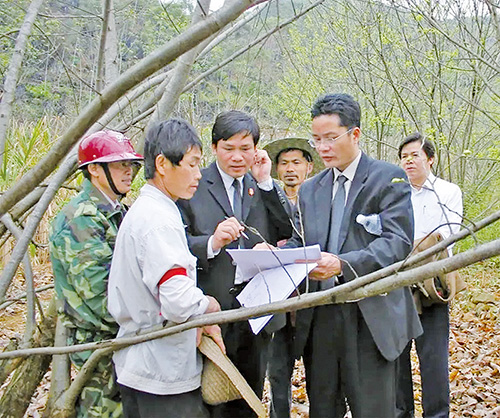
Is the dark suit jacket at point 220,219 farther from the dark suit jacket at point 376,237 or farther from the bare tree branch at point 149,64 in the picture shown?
the bare tree branch at point 149,64

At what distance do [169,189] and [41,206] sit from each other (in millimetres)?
575

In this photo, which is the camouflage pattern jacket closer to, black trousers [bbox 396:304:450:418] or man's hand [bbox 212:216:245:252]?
man's hand [bbox 212:216:245:252]

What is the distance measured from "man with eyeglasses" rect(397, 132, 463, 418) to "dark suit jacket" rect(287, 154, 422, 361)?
3.02 feet

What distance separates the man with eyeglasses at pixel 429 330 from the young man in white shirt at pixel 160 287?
1.75 m

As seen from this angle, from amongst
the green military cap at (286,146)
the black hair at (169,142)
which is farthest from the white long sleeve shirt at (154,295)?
the green military cap at (286,146)

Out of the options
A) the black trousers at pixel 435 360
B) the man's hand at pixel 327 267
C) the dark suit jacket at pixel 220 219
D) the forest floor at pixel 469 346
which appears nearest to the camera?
the man's hand at pixel 327 267

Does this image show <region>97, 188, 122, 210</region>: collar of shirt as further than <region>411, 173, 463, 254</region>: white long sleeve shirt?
No

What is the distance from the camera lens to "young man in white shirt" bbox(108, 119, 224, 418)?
6.81 ft

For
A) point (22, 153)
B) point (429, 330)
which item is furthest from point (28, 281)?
point (22, 153)

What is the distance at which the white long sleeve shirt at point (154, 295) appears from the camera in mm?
2068

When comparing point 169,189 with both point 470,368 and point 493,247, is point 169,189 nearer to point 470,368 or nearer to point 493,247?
point 493,247

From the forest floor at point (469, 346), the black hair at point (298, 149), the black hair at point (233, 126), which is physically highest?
the black hair at point (233, 126)

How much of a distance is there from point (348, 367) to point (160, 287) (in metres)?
1.08

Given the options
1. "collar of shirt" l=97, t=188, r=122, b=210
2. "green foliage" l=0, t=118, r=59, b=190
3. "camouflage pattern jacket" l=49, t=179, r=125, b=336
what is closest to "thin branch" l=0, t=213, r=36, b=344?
"camouflage pattern jacket" l=49, t=179, r=125, b=336
